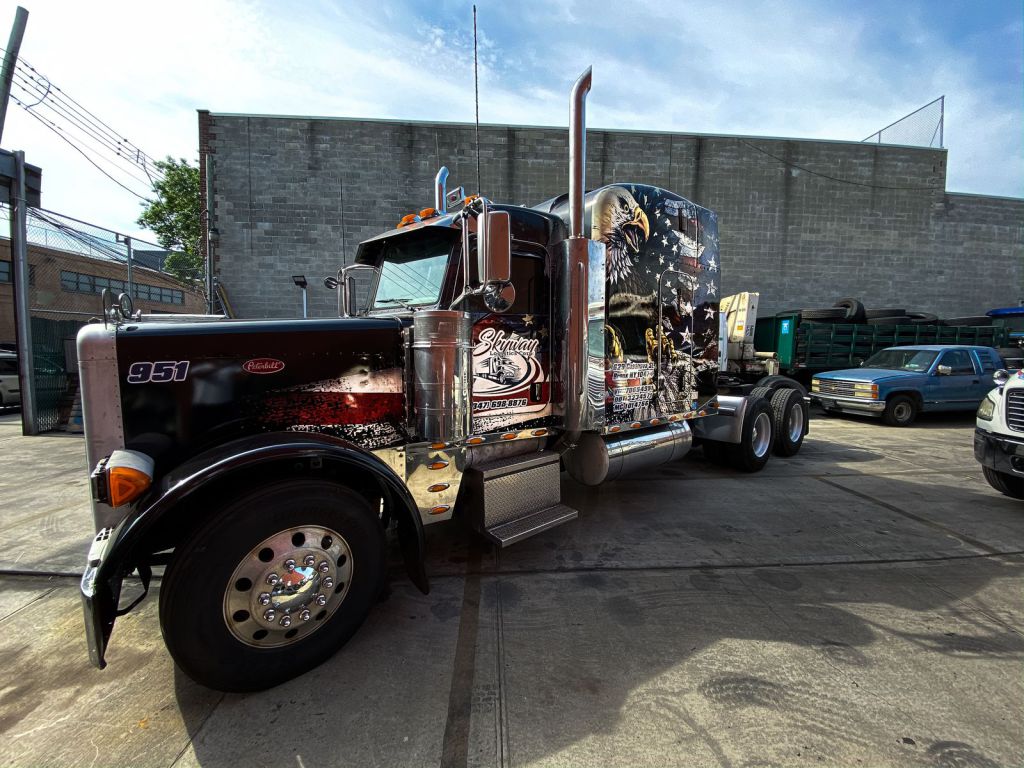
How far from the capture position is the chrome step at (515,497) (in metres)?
3.49

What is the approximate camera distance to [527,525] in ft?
11.8

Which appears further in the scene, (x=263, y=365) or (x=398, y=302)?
(x=398, y=302)

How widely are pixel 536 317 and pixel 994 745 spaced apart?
3.29 meters

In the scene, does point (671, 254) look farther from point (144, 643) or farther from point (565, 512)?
point (144, 643)

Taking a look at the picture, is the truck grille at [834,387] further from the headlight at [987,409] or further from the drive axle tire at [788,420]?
the headlight at [987,409]

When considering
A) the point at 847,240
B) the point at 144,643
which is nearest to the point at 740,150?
the point at 847,240

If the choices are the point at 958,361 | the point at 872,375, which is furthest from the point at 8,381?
the point at 958,361

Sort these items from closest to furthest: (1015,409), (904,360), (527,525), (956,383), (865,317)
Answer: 1. (527,525)
2. (1015,409)
3. (956,383)
4. (904,360)
5. (865,317)

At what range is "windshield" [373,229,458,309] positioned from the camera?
3.48 metres

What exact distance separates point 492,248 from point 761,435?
5.55m

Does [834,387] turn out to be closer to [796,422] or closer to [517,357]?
[796,422]

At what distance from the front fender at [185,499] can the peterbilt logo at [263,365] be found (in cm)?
40

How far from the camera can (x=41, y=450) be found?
25.5 feet

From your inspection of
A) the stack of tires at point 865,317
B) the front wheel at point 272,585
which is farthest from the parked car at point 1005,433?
the stack of tires at point 865,317
